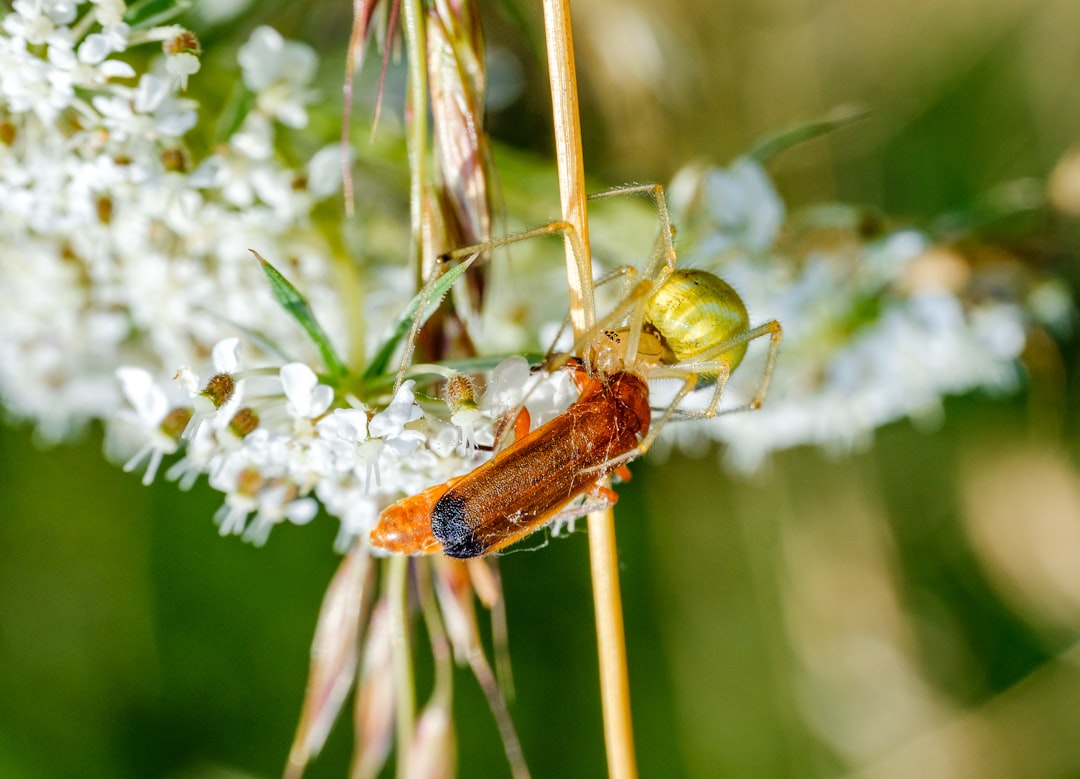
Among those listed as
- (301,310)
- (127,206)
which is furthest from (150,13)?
(301,310)

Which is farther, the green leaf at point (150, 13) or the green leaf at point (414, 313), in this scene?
the green leaf at point (150, 13)

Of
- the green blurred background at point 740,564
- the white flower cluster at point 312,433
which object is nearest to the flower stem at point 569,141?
the white flower cluster at point 312,433

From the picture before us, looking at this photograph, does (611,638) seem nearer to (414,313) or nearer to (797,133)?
(414,313)

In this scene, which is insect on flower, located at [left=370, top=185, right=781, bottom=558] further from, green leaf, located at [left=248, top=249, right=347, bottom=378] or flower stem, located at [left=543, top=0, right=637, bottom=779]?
green leaf, located at [left=248, top=249, right=347, bottom=378]

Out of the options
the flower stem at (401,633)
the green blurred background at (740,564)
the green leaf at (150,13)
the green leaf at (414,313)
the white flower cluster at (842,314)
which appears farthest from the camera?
the green blurred background at (740,564)

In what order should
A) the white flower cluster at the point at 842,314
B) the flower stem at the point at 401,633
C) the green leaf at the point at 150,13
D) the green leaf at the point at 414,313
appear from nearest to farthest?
the green leaf at the point at 414,313 < the green leaf at the point at 150,13 < the flower stem at the point at 401,633 < the white flower cluster at the point at 842,314

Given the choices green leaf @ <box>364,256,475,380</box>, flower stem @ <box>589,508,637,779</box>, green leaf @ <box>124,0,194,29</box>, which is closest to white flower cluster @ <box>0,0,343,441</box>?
green leaf @ <box>124,0,194,29</box>

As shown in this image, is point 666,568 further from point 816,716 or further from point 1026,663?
point 1026,663

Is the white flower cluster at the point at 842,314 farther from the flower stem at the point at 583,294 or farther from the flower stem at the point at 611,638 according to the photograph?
the flower stem at the point at 611,638
